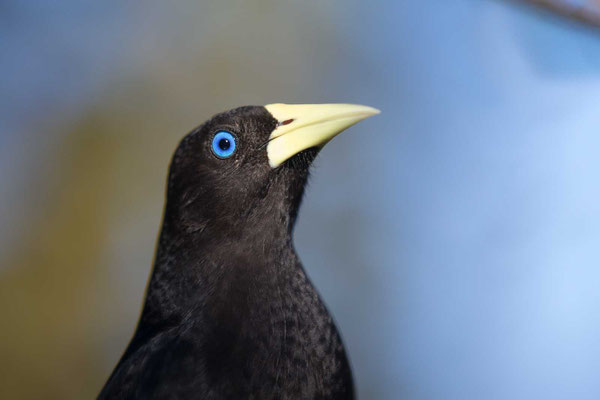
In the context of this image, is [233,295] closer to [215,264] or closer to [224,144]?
[215,264]

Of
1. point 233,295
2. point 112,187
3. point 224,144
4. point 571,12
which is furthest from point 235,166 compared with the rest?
point 112,187

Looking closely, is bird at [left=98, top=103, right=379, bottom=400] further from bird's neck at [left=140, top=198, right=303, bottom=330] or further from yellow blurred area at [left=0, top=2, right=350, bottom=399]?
yellow blurred area at [left=0, top=2, right=350, bottom=399]

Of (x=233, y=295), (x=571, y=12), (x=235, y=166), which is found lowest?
(x=233, y=295)

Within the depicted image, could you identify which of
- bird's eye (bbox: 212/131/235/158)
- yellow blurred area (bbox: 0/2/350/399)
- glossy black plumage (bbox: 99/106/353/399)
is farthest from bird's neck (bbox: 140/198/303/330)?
yellow blurred area (bbox: 0/2/350/399)

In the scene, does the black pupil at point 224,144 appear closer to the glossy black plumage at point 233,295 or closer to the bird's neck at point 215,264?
the glossy black plumage at point 233,295

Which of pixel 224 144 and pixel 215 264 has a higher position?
pixel 224 144

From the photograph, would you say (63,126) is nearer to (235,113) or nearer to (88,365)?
(88,365)

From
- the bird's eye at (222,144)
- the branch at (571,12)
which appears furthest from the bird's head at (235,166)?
the branch at (571,12)
